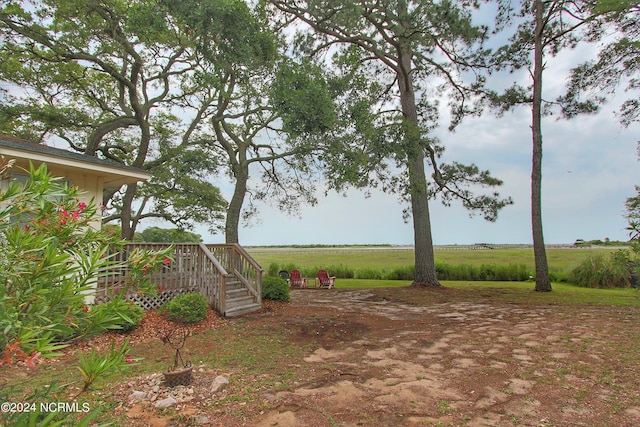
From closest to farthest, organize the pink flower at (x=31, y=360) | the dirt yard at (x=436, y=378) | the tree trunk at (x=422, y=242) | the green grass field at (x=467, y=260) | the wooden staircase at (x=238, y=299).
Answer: the pink flower at (x=31, y=360)
the dirt yard at (x=436, y=378)
the wooden staircase at (x=238, y=299)
the tree trunk at (x=422, y=242)
the green grass field at (x=467, y=260)

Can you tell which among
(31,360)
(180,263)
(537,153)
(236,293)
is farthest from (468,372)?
(537,153)

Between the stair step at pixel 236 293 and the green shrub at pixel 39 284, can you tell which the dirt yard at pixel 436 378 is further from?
the green shrub at pixel 39 284

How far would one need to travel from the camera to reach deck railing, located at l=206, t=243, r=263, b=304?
8.95 m

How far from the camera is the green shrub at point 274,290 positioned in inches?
377

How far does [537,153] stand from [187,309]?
13.3 m

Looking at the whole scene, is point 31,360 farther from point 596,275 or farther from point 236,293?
point 596,275

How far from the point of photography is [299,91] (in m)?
6.50

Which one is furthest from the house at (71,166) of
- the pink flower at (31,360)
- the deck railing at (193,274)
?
the pink flower at (31,360)

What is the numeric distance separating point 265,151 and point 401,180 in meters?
5.99

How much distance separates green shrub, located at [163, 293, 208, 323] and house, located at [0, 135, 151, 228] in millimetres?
2230

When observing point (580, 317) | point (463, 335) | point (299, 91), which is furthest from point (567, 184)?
point (299, 91)

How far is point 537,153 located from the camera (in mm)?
12586

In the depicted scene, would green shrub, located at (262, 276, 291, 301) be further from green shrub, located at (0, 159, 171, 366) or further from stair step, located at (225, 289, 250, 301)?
green shrub, located at (0, 159, 171, 366)

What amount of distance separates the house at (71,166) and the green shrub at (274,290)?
4.36 m
